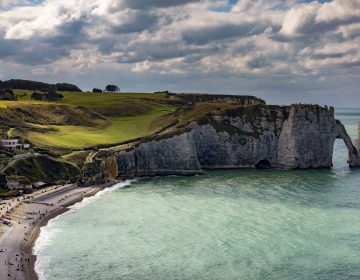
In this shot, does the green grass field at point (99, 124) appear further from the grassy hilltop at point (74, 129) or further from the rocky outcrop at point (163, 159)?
the rocky outcrop at point (163, 159)

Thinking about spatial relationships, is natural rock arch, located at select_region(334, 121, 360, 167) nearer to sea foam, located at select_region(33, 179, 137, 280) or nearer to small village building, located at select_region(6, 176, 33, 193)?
sea foam, located at select_region(33, 179, 137, 280)

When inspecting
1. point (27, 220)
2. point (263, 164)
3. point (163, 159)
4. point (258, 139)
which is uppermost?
point (258, 139)

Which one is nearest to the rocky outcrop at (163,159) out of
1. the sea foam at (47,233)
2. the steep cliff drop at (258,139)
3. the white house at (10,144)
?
the steep cliff drop at (258,139)

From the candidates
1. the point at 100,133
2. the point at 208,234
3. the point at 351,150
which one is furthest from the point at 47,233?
the point at 351,150

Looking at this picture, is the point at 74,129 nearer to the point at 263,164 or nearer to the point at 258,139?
the point at 258,139

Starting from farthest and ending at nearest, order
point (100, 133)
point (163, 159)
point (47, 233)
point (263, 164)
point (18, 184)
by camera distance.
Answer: point (100, 133) < point (263, 164) < point (163, 159) < point (18, 184) < point (47, 233)

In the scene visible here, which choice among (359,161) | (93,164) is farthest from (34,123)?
(359,161)

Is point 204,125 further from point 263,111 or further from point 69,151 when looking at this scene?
point 69,151

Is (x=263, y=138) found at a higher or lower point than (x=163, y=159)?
higher
